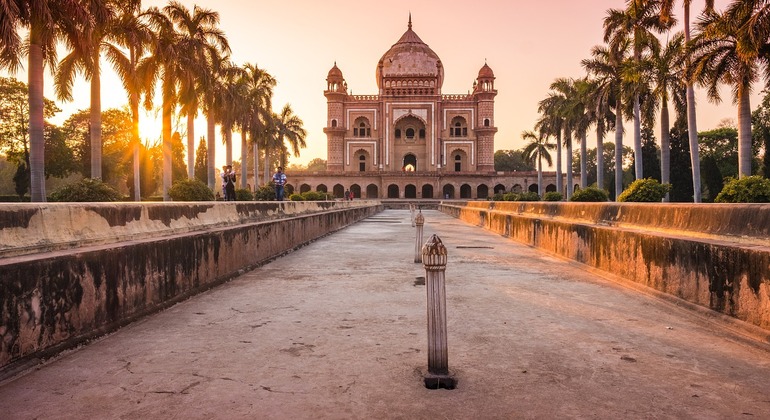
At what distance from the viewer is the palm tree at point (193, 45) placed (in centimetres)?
2551

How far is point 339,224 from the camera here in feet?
62.4

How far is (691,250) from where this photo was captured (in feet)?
15.8

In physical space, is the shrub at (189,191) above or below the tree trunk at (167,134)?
below

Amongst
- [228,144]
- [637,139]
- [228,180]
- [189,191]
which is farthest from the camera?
[228,144]

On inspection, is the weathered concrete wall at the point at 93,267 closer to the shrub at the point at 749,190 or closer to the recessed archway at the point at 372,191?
the shrub at the point at 749,190

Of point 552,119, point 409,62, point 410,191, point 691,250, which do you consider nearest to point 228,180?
point 691,250

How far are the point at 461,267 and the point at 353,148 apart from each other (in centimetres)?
6866

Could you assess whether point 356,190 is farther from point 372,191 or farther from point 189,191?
point 189,191

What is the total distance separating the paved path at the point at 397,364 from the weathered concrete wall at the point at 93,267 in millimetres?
197

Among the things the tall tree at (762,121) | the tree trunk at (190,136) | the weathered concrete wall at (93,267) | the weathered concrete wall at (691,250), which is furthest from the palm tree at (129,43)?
the tall tree at (762,121)

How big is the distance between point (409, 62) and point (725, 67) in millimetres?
61888

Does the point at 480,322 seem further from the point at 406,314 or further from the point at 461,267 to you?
the point at 461,267

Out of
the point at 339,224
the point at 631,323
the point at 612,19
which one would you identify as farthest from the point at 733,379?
the point at 612,19

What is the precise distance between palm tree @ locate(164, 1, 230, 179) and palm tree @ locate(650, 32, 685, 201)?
2328 centimetres
